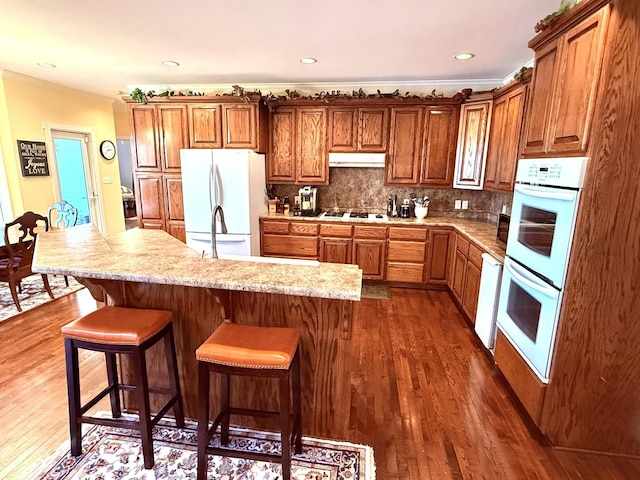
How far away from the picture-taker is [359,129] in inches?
166

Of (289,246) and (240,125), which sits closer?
(240,125)

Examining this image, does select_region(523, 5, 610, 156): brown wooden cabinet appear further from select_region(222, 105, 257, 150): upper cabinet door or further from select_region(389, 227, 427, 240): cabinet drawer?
select_region(222, 105, 257, 150): upper cabinet door

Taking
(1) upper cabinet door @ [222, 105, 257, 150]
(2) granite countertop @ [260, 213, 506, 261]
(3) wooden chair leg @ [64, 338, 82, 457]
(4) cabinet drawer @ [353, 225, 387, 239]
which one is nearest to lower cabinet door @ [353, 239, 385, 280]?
(4) cabinet drawer @ [353, 225, 387, 239]

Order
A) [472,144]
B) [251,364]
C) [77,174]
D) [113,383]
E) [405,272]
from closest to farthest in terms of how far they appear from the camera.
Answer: [251,364] → [113,383] → [472,144] → [405,272] → [77,174]

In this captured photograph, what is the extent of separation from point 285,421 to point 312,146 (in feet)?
11.4

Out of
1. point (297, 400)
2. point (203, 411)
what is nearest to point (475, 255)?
point (297, 400)

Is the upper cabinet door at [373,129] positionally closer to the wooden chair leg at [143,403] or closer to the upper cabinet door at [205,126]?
the upper cabinet door at [205,126]

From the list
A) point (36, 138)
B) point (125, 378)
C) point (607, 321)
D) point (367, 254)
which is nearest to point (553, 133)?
point (607, 321)

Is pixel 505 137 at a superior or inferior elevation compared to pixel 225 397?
superior

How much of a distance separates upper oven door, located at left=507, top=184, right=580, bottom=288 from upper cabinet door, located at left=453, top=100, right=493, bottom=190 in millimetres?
1715

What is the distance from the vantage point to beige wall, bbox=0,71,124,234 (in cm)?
429

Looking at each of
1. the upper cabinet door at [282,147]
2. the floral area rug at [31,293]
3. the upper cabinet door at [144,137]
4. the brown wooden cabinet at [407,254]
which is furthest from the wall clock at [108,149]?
the brown wooden cabinet at [407,254]

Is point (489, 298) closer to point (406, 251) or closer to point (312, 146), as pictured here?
point (406, 251)

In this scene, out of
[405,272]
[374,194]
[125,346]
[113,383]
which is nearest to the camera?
[125,346]
